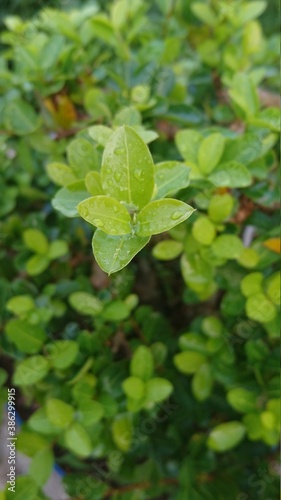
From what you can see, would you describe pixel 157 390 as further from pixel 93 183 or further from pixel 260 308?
pixel 93 183

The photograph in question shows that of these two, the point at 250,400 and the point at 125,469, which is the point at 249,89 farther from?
the point at 125,469

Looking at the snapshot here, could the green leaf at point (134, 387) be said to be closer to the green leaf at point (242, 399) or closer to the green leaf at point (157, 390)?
the green leaf at point (157, 390)

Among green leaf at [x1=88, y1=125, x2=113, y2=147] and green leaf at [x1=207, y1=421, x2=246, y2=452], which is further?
green leaf at [x1=207, y1=421, x2=246, y2=452]

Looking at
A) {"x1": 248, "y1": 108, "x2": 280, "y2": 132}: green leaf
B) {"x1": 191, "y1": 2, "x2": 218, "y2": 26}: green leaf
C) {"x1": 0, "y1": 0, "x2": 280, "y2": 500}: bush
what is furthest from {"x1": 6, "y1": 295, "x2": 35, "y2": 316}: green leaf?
{"x1": 191, "y1": 2, "x2": 218, "y2": 26}: green leaf

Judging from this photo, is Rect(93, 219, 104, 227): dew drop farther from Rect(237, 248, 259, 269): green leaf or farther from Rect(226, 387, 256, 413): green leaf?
Rect(226, 387, 256, 413): green leaf

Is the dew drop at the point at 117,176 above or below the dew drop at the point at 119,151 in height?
below

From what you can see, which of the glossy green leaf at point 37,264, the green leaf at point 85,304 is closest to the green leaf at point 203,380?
the green leaf at point 85,304

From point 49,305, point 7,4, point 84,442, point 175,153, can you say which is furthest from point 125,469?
point 7,4
